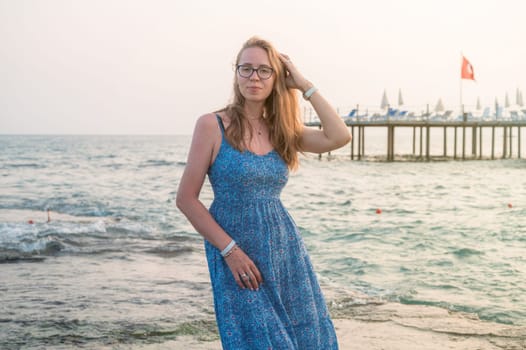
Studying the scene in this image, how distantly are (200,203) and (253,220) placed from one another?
0.21 metres

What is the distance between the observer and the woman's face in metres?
2.47

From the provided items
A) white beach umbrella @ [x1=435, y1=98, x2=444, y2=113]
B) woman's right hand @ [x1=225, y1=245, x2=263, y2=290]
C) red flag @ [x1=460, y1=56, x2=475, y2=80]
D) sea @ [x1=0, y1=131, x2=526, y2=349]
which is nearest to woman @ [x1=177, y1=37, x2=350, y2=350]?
woman's right hand @ [x1=225, y1=245, x2=263, y2=290]

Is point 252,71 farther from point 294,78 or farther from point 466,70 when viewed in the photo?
point 466,70

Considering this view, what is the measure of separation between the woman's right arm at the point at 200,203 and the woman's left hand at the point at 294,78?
379 mm

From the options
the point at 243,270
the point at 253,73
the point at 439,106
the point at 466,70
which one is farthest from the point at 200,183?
the point at 439,106

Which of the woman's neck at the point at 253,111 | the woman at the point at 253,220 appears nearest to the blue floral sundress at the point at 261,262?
the woman at the point at 253,220

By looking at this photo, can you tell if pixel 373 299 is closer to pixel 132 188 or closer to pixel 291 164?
pixel 291 164

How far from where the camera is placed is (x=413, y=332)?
5.40m

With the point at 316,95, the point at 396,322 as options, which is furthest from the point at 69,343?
the point at 316,95

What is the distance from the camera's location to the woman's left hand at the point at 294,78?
260 centimetres

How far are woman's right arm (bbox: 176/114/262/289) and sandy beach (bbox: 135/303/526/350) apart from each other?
8.42 ft

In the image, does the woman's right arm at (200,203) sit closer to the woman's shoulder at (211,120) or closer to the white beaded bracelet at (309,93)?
the woman's shoulder at (211,120)

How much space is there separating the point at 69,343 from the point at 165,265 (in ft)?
11.7

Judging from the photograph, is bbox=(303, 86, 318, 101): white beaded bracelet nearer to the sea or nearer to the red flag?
the sea
